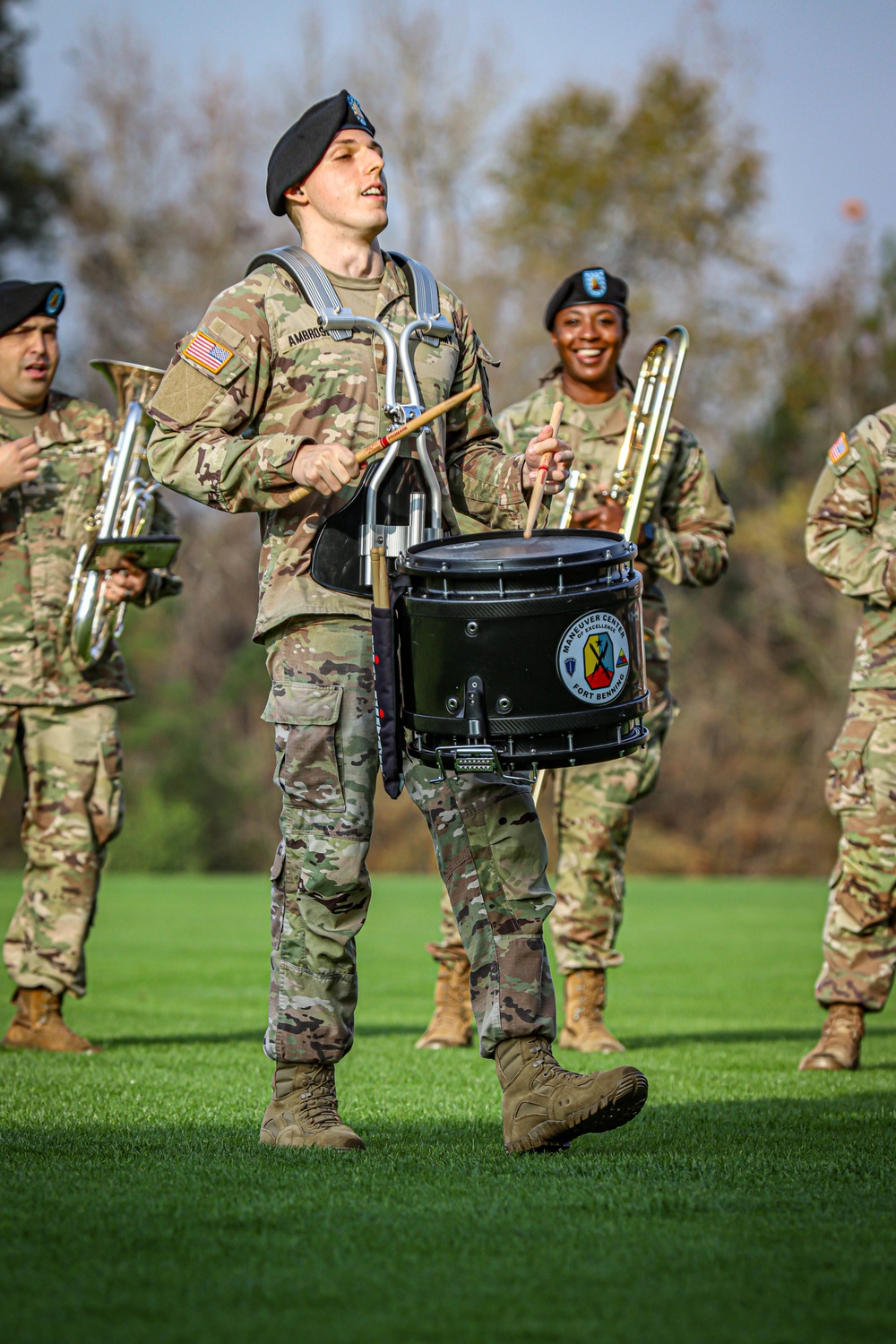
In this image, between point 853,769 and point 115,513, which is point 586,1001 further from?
point 115,513

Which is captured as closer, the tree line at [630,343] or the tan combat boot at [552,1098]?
the tan combat boot at [552,1098]

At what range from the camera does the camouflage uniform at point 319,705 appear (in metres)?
4.04

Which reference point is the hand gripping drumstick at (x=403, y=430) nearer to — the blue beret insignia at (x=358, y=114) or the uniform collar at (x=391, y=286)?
the uniform collar at (x=391, y=286)

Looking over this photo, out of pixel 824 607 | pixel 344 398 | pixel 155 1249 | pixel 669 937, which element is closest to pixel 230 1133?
pixel 155 1249

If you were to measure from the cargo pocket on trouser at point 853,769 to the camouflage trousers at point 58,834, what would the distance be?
276 centimetres

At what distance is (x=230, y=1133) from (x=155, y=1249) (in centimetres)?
132

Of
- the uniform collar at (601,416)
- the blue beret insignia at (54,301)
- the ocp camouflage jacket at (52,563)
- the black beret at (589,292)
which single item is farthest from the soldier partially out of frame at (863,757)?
the blue beret insignia at (54,301)

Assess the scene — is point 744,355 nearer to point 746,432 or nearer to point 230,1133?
point 746,432

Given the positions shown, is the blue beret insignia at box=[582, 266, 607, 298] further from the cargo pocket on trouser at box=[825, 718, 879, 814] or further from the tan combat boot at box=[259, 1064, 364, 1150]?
the tan combat boot at box=[259, 1064, 364, 1150]

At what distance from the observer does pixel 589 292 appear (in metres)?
7.03

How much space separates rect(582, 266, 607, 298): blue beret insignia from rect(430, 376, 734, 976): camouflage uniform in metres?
0.44

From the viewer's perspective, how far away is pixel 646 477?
6871mm

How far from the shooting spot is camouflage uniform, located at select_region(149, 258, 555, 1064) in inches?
159

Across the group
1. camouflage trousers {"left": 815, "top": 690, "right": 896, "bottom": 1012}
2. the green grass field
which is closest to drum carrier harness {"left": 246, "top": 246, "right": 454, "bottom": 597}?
the green grass field
